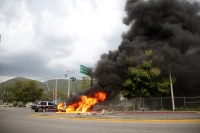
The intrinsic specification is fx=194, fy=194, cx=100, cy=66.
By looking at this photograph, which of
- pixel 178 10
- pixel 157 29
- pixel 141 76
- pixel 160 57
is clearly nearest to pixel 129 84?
pixel 141 76

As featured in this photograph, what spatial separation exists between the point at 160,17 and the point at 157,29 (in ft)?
6.10

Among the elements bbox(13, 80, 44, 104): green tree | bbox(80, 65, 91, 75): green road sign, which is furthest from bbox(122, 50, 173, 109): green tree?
bbox(13, 80, 44, 104): green tree

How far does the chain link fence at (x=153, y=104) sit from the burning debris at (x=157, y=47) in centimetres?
290

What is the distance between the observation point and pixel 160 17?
2980 cm

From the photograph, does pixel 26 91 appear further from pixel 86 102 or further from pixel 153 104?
pixel 153 104

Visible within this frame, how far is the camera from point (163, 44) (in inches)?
1103

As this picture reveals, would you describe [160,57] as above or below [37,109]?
above

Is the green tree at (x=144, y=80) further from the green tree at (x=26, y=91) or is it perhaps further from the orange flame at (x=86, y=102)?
the green tree at (x=26, y=91)

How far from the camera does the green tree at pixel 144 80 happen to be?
2523cm

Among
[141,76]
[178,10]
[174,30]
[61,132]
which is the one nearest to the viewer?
[61,132]

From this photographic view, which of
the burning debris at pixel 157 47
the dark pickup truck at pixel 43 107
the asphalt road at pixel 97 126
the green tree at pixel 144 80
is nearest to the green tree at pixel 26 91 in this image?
the dark pickup truck at pixel 43 107

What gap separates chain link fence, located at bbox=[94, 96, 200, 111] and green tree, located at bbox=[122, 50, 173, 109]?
1.50 metres

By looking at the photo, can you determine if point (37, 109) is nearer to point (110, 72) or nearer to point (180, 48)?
point (110, 72)

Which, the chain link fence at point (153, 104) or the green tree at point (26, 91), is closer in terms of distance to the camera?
the chain link fence at point (153, 104)
